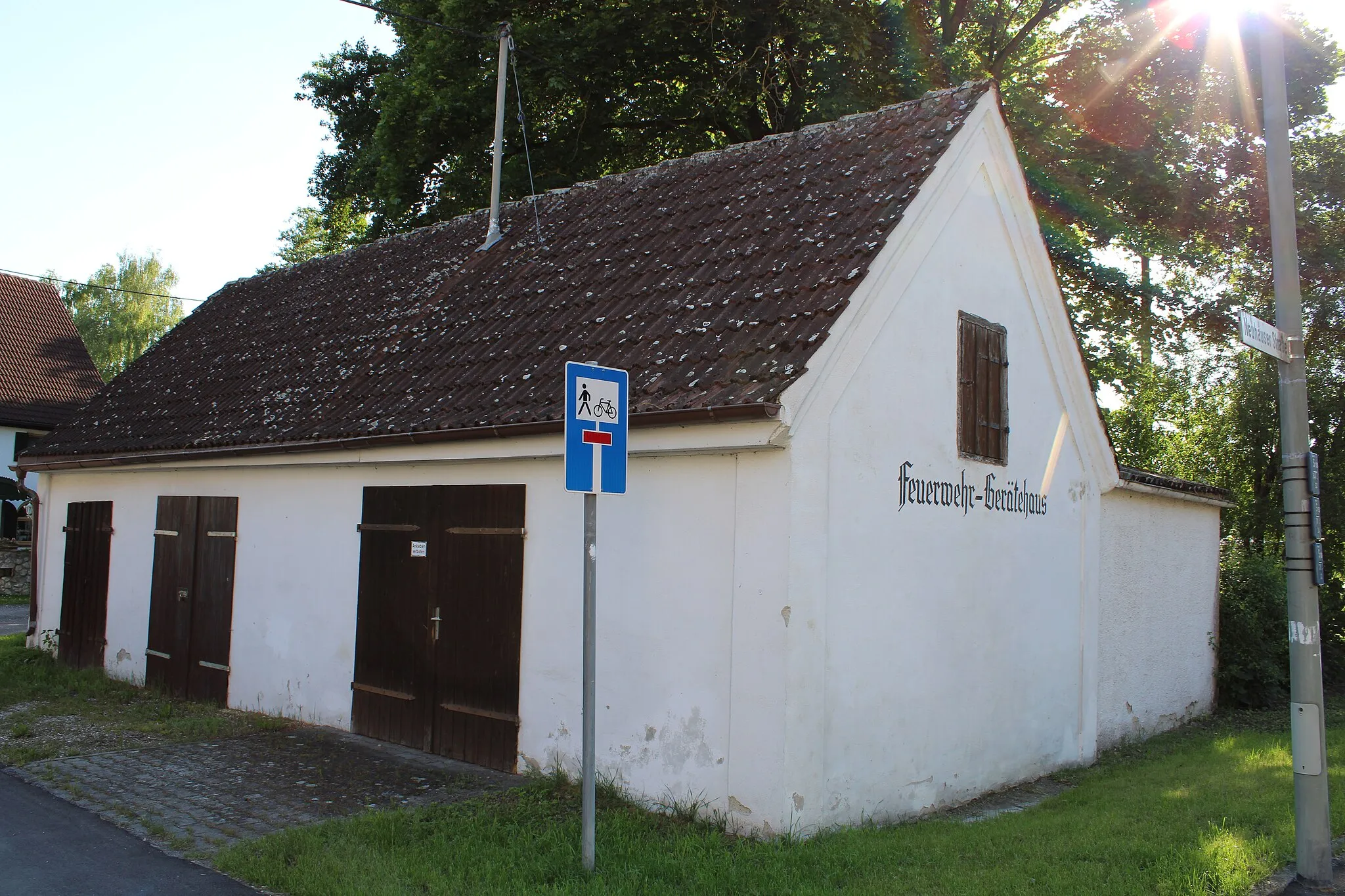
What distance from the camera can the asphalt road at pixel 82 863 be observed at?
18.7 feet

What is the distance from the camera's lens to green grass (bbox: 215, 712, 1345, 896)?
5695mm

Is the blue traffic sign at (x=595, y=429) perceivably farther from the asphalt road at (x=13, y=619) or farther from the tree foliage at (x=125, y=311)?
the tree foliage at (x=125, y=311)

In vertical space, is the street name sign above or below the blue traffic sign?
above

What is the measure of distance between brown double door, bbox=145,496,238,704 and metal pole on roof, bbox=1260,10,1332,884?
Result: 9.66 m

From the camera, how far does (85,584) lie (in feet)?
45.8

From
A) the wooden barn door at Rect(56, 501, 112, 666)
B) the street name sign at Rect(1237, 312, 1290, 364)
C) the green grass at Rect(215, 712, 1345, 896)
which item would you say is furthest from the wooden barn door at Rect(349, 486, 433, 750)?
the street name sign at Rect(1237, 312, 1290, 364)

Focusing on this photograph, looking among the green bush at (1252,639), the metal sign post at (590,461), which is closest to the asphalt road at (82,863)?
the metal sign post at (590,461)

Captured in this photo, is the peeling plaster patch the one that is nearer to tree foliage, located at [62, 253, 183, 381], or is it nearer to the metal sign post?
the metal sign post

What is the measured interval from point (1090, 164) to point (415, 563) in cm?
1557

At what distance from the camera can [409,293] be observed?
41.2ft

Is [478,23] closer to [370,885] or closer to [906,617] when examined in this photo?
[906,617]

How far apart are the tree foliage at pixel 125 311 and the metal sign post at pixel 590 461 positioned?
1924 inches

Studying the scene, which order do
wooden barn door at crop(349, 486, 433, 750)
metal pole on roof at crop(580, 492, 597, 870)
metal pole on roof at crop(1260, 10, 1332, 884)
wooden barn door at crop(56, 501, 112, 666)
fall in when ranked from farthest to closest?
wooden barn door at crop(56, 501, 112, 666) → wooden barn door at crop(349, 486, 433, 750) → metal pole on roof at crop(1260, 10, 1332, 884) → metal pole on roof at crop(580, 492, 597, 870)

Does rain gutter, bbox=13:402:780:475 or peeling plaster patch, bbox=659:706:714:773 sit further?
peeling plaster patch, bbox=659:706:714:773
